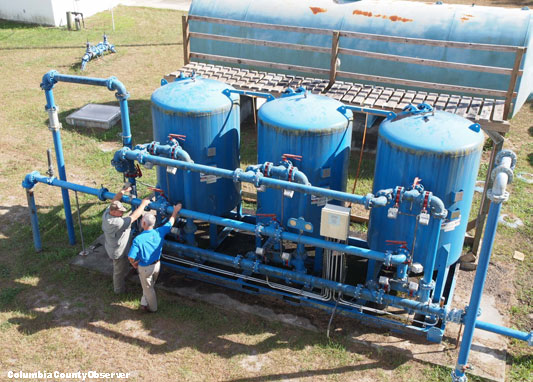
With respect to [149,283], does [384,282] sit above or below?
above

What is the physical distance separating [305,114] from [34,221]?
15.0ft

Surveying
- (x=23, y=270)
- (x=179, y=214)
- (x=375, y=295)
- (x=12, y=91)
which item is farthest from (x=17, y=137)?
(x=375, y=295)

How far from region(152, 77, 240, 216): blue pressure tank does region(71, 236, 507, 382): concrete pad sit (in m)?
1.23

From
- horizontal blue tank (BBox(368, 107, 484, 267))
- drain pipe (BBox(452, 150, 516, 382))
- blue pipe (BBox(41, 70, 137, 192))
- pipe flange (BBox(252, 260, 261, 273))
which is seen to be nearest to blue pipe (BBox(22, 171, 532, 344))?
pipe flange (BBox(252, 260, 261, 273))

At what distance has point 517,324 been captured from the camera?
718cm

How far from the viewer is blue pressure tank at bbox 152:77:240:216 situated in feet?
24.0

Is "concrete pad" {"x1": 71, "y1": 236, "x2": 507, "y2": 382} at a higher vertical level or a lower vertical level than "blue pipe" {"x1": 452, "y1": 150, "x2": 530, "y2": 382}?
lower

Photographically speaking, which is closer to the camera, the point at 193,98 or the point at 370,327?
the point at 370,327

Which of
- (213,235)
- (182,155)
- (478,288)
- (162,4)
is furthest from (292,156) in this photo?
(162,4)

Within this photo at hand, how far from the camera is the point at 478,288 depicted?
5.67 metres

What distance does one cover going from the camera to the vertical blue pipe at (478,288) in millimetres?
5309


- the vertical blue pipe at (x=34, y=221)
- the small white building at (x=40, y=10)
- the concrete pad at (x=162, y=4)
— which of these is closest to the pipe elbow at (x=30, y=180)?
the vertical blue pipe at (x=34, y=221)

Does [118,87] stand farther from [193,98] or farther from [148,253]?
[148,253]

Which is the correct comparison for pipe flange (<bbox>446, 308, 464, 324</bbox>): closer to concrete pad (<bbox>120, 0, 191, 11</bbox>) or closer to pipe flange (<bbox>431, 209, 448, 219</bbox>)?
pipe flange (<bbox>431, 209, 448, 219</bbox>)
